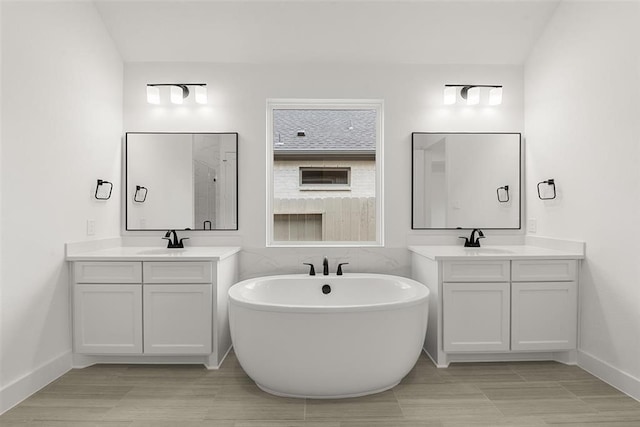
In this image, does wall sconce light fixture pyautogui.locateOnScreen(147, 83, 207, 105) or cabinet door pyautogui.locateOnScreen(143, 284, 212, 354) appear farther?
wall sconce light fixture pyautogui.locateOnScreen(147, 83, 207, 105)

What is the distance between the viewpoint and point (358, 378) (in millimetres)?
2064

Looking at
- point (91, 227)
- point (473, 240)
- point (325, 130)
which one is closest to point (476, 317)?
point (473, 240)

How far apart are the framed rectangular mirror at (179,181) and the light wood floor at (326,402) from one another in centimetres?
117

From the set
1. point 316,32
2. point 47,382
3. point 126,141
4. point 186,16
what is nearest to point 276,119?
point 316,32

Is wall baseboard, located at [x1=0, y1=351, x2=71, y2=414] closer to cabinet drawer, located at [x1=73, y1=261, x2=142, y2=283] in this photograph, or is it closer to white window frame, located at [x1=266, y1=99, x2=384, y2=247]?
cabinet drawer, located at [x1=73, y1=261, x2=142, y2=283]

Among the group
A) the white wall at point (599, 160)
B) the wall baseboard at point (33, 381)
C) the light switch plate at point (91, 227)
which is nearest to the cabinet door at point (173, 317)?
the wall baseboard at point (33, 381)

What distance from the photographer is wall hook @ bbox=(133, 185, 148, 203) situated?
3.13 metres

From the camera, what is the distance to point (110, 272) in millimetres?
2488

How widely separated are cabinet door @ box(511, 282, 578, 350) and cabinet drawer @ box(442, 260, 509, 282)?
0.41 feet

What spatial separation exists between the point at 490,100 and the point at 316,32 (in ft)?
5.00

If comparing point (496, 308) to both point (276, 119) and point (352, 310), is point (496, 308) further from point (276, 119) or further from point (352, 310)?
point (276, 119)

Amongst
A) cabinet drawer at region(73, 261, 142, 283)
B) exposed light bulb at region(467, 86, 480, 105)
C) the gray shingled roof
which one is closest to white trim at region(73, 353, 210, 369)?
cabinet drawer at region(73, 261, 142, 283)

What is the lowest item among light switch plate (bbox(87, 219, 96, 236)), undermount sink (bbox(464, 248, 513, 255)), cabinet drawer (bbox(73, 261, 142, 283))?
cabinet drawer (bbox(73, 261, 142, 283))

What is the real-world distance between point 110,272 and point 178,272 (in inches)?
17.6
